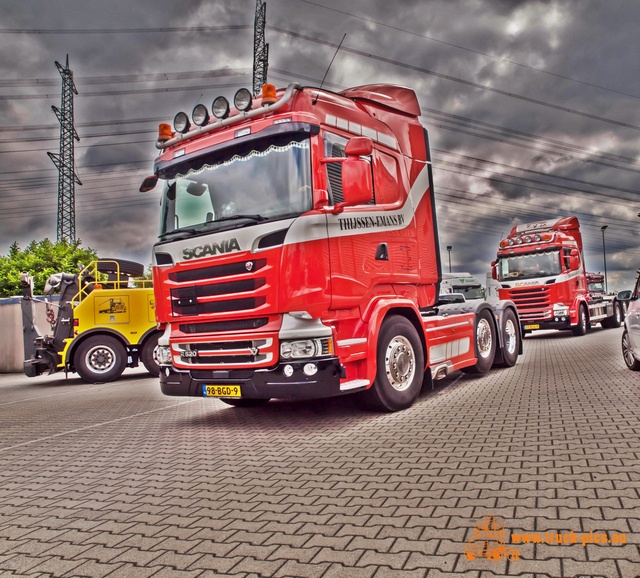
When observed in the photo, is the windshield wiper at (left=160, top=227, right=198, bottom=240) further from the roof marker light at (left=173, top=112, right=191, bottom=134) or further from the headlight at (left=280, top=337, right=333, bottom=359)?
the headlight at (left=280, top=337, right=333, bottom=359)

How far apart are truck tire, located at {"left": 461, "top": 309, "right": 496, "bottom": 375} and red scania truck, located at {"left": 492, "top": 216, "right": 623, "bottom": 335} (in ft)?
29.6

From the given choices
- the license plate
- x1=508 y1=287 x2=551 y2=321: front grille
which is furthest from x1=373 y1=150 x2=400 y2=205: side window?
x1=508 y1=287 x2=551 y2=321: front grille

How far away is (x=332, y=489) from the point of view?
418 centimetres

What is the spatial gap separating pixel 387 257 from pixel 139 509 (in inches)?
163

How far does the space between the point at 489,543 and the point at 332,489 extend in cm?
137

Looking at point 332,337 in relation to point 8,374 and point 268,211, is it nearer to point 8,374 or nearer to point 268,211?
point 268,211

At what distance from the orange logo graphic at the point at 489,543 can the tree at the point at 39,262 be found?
39.7 meters

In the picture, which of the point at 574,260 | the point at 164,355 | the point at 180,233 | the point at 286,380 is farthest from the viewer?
the point at 574,260

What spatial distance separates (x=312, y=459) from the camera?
5.11m

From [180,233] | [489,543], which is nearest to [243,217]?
[180,233]

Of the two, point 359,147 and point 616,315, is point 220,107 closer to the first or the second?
point 359,147

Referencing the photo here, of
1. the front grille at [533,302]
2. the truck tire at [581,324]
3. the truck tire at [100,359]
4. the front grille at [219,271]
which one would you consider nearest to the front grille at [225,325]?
the front grille at [219,271]

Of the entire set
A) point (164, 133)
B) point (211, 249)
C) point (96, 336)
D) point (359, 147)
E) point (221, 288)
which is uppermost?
point (164, 133)

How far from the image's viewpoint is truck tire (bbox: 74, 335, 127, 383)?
1381 centimetres
